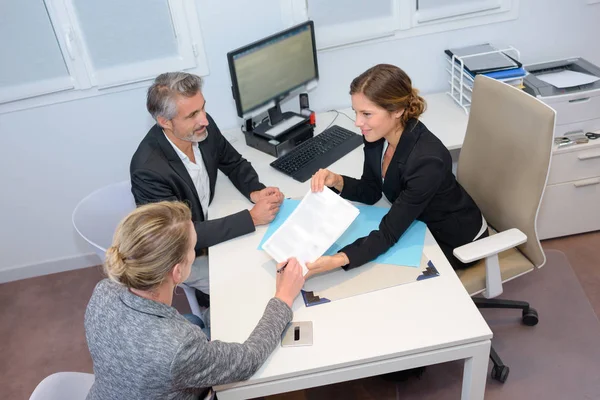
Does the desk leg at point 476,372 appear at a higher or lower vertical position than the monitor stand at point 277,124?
lower

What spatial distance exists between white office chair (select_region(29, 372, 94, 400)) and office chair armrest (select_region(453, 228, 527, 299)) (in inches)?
50.2

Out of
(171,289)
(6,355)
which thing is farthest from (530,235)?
(6,355)

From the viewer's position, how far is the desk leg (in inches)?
61.5

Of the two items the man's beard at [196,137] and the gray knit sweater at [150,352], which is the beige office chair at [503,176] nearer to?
the gray knit sweater at [150,352]

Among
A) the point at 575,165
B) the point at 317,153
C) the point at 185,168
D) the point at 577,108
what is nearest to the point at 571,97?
the point at 577,108

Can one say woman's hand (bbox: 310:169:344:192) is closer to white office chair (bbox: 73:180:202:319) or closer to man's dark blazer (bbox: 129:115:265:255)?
man's dark blazer (bbox: 129:115:265:255)

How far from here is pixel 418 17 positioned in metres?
2.80

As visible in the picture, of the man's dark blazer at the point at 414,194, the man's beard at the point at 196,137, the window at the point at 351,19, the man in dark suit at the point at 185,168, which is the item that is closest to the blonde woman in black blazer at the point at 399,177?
the man's dark blazer at the point at 414,194

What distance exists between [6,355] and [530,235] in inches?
103

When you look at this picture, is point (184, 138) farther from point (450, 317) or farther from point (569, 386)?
point (569, 386)

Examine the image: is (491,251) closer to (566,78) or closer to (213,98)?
(566,78)

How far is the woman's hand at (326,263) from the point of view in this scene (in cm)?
174

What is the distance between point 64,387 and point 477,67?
226 cm

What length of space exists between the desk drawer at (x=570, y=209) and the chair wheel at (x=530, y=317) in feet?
1.91
